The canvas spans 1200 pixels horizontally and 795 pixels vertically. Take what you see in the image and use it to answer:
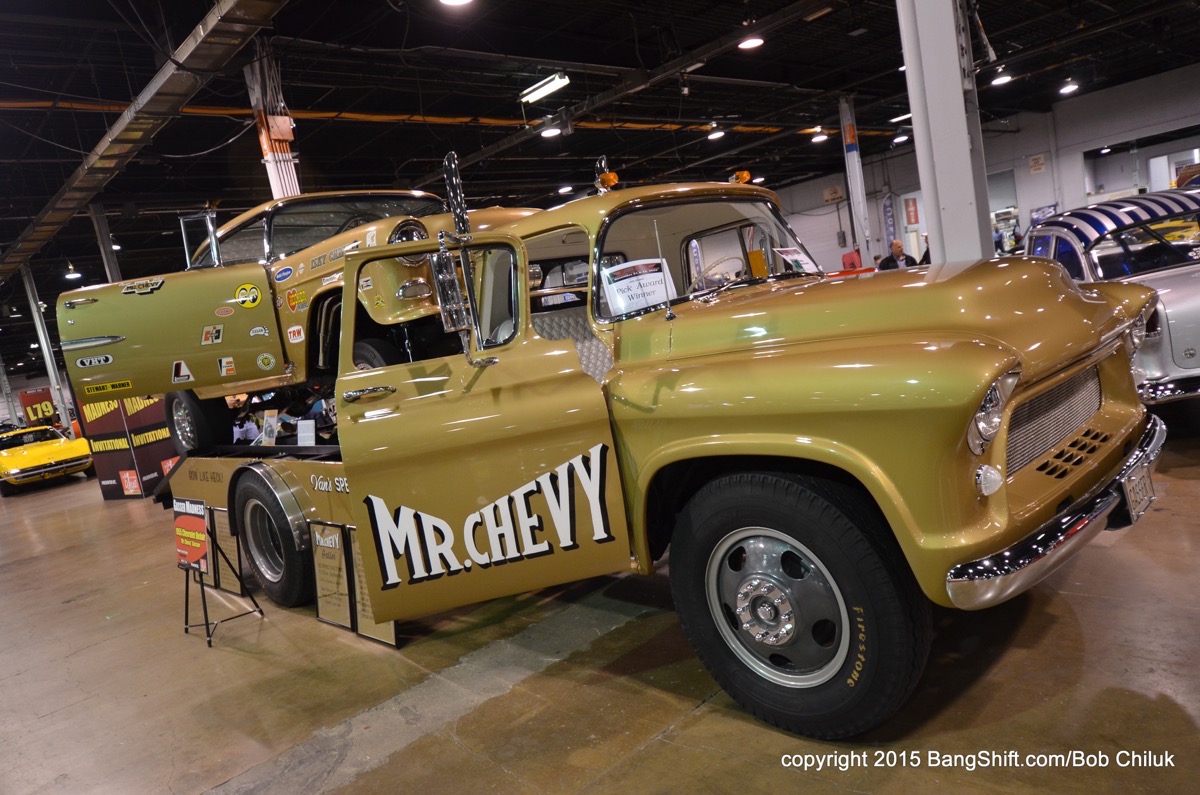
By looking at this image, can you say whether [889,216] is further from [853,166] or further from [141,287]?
[141,287]

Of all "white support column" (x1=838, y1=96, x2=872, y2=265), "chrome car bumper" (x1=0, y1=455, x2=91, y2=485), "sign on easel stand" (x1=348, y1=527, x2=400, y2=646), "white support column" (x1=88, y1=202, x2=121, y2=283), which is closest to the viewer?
"sign on easel stand" (x1=348, y1=527, x2=400, y2=646)

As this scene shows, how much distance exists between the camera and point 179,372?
17.6 ft

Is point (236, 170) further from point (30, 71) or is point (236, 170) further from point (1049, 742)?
point (1049, 742)

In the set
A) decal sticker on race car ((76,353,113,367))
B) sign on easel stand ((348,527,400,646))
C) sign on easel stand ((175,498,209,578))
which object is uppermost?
decal sticker on race car ((76,353,113,367))

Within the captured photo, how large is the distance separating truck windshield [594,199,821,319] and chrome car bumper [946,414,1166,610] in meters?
1.66

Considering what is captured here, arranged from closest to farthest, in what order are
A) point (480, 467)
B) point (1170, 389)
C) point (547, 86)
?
point (480, 467) < point (1170, 389) < point (547, 86)

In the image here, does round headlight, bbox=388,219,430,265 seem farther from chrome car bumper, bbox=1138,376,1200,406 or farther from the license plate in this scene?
chrome car bumper, bbox=1138,376,1200,406

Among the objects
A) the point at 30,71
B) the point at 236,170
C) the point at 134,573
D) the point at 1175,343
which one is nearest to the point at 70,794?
the point at 134,573

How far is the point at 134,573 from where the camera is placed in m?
6.93

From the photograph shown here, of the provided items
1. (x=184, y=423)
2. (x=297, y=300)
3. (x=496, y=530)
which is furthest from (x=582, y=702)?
(x=184, y=423)

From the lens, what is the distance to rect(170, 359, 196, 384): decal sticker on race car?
5.35 metres

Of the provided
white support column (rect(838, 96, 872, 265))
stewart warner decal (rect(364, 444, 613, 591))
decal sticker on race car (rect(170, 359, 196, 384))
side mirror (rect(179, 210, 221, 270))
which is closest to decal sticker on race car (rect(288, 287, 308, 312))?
side mirror (rect(179, 210, 221, 270))

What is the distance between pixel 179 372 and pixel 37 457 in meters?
14.0

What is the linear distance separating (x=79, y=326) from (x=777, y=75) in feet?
44.8
